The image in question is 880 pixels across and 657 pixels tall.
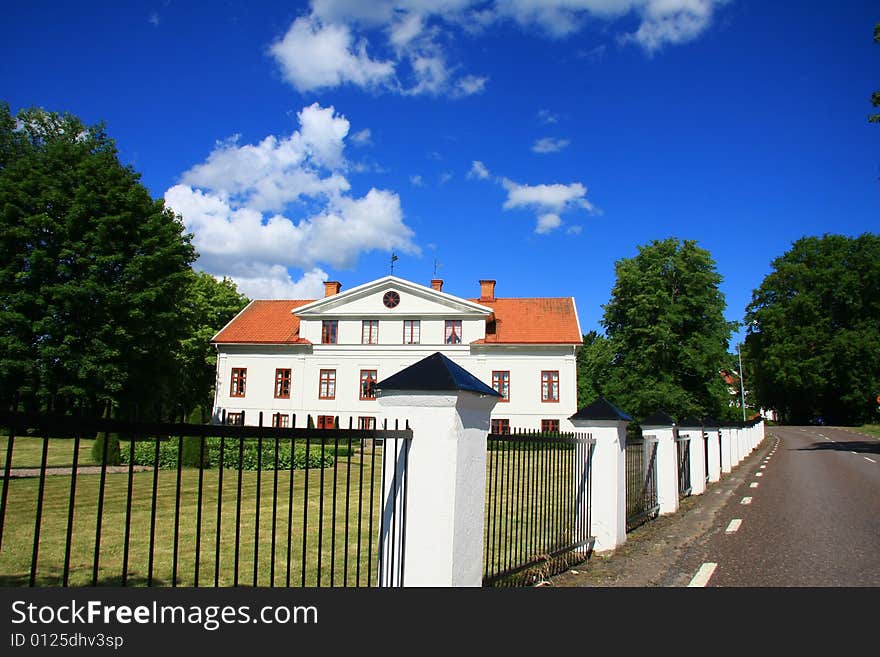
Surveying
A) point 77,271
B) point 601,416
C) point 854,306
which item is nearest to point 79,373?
point 77,271

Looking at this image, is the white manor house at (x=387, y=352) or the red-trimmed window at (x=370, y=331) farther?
the red-trimmed window at (x=370, y=331)

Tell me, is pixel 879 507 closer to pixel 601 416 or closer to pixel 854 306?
pixel 601 416

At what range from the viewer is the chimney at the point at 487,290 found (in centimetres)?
3762

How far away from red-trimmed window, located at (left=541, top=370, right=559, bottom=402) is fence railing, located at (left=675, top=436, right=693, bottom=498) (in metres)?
20.4

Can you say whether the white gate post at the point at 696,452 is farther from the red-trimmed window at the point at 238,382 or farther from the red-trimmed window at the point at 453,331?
the red-trimmed window at the point at 238,382

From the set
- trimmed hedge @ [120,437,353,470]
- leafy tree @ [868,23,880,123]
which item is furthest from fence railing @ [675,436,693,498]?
leafy tree @ [868,23,880,123]

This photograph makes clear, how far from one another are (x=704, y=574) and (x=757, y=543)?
6.19 feet

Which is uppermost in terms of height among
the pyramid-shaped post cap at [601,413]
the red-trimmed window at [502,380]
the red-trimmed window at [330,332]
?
the red-trimmed window at [330,332]

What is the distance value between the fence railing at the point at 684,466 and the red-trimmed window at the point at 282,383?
88.6 ft

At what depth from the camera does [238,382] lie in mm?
36000

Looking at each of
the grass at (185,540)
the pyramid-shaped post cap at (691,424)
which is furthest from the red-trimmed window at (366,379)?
the pyramid-shaped post cap at (691,424)

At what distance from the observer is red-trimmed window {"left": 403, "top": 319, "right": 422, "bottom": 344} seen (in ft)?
112

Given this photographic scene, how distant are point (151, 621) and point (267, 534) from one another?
6.90 metres

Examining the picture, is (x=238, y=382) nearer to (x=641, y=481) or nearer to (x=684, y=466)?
(x=684, y=466)
